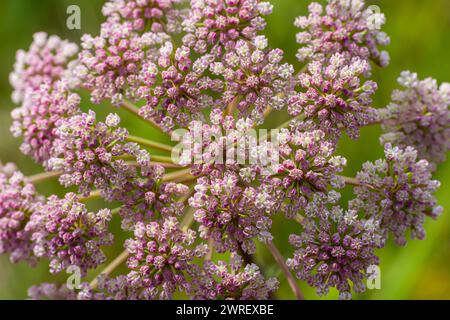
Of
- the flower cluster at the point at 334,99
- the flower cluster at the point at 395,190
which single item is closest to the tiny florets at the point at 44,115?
the flower cluster at the point at 334,99

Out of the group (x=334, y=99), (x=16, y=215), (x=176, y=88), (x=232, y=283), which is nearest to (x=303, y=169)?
(x=334, y=99)

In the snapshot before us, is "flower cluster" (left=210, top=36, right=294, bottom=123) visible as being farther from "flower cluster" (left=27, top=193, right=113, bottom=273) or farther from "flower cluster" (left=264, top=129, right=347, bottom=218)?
"flower cluster" (left=27, top=193, right=113, bottom=273)

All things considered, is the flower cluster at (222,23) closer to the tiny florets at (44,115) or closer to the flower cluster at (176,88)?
the flower cluster at (176,88)

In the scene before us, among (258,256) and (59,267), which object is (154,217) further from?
(258,256)

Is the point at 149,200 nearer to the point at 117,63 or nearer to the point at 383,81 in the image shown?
the point at 117,63

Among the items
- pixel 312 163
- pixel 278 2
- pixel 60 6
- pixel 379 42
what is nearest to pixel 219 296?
pixel 312 163
